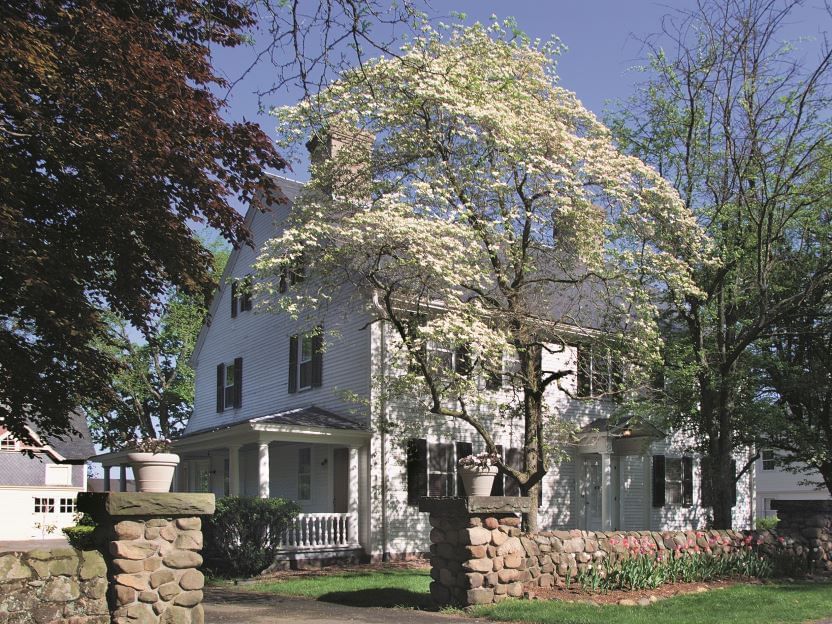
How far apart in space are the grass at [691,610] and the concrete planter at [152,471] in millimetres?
4063

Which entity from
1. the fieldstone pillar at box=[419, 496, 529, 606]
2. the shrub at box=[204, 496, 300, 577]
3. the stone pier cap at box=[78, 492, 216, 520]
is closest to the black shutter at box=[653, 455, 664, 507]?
the shrub at box=[204, 496, 300, 577]

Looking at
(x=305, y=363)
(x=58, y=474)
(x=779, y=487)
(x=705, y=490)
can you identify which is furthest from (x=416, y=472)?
(x=779, y=487)

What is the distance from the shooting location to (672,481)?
923 inches

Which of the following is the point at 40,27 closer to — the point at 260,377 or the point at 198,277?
the point at 198,277

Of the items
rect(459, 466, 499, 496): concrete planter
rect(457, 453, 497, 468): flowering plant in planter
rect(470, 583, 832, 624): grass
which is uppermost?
rect(457, 453, 497, 468): flowering plant in planter

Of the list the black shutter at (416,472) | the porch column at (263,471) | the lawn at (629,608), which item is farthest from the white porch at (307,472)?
the lawn at (629,608)

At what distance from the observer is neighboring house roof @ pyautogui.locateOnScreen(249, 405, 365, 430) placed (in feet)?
59.0

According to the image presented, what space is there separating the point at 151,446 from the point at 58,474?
2700 centimetres

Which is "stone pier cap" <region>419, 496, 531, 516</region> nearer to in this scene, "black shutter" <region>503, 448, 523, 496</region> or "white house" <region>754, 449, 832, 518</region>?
"black shutter" <region>503, 448, 523, 496</region>

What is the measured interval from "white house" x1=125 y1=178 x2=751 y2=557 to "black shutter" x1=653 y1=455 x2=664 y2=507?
0.11 ft

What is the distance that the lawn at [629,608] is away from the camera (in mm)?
9523

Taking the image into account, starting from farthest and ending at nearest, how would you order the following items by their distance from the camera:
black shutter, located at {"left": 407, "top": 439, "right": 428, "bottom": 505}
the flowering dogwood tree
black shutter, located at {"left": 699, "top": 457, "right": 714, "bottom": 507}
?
black shutter, located at {"left": 699, "top": 457, "right": 714, "bottom": 507}, black shutter, located at {"left": 407, "top": 439, "right": 428, "bottom": 505}, the flowering dogwood tree

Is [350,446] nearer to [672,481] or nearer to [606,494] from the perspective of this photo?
[606,494]

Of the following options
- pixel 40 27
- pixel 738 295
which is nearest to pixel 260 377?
pixel 738 295
